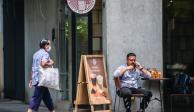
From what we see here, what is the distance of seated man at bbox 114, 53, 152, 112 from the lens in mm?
13445

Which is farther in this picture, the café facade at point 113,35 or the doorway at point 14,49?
the doorway at point 14,49

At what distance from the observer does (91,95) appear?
13648 millimetres

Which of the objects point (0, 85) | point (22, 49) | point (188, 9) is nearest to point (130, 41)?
point (188, 9)

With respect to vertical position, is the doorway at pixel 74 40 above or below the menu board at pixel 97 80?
above

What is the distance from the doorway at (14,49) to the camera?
61.6ft

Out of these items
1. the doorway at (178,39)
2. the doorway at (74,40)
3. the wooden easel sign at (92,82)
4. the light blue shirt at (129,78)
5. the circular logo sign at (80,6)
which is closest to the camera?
the circular logo sign at (80,6)

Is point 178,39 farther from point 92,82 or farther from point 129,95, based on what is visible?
point 92,82

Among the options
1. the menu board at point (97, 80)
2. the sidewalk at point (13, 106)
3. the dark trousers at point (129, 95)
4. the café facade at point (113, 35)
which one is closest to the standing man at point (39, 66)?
the menu board at point (97, 80)

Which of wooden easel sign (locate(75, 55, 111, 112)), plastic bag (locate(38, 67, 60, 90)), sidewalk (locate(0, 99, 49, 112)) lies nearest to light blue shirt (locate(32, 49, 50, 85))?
plastic bag (locate(38, 67, 60, 90))

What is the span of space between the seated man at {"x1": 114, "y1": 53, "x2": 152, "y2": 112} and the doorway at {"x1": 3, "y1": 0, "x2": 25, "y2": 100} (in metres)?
5.74

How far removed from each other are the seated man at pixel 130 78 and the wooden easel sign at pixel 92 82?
43 cm

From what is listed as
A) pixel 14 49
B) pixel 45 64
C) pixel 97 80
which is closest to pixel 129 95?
pixel 97 80

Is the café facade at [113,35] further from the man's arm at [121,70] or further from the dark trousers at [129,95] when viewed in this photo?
the man's arm at [121,70]

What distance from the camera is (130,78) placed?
Result: 13.6 meters
